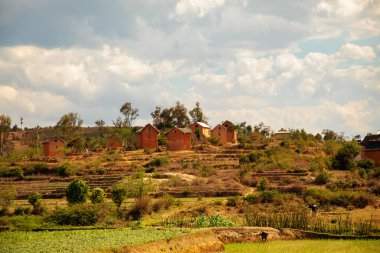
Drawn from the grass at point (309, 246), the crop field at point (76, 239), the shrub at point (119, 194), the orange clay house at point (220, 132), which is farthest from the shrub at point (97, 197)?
the orange clay house at point (220, 132)

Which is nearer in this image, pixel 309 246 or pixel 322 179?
pixel 309 246

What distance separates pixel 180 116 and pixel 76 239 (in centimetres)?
6101

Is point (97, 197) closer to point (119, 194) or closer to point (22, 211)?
point (119, 194)

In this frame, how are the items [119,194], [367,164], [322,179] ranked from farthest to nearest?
[367,164] → [322,179] → [119,194]

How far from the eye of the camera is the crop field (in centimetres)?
2098

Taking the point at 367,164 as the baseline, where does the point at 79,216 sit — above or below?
below

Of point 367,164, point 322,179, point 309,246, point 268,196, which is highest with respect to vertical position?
point 367,164

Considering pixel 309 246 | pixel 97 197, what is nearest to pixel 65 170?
pixel 97 197

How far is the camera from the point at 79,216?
31094 mm

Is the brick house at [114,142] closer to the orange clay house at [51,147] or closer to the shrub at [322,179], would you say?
the orange clay house at [51,147]

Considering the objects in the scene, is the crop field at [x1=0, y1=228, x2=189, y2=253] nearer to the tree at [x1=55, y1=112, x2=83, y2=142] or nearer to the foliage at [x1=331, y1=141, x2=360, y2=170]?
the foliage at [x1=331, y1=141, x2=360, y2=170]

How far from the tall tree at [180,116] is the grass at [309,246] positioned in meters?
58.1

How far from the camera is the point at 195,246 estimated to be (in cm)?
2414

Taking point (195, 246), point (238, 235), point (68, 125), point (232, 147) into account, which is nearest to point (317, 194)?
point (238, 235)
